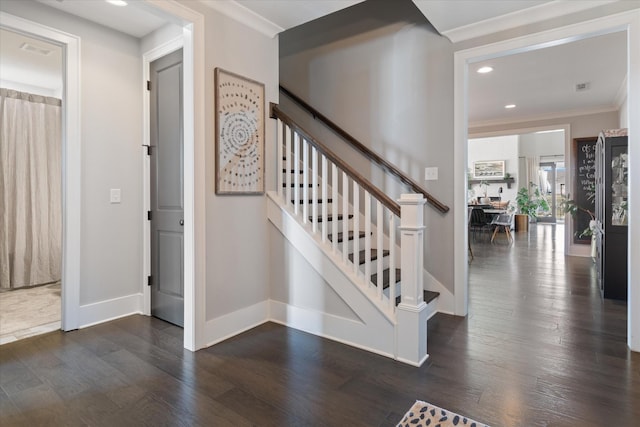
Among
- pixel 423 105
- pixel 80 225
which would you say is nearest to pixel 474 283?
pixel 423 105

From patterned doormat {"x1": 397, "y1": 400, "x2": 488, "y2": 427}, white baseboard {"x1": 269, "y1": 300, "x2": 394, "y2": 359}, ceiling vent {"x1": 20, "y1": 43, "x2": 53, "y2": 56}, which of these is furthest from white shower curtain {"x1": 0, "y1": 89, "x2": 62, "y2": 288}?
patterned doormat {"x1": 397, "y1": 400, "x2": 488, "y2": 427}

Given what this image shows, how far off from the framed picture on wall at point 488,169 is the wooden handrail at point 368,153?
9006 mm

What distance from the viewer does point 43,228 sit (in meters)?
4.11

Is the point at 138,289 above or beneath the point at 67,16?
beneath

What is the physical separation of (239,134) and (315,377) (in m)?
1.78

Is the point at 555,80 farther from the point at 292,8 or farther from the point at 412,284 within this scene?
the point at 412,284

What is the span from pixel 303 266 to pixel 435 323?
1203mm

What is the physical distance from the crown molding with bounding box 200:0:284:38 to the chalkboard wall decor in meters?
6.07

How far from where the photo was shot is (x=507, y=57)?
407cm

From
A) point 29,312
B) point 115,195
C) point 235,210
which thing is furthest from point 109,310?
point 235,210

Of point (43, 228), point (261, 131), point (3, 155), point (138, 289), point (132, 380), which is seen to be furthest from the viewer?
point (43, 228)

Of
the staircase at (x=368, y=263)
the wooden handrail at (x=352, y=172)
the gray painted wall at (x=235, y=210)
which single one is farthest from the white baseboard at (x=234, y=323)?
the wooden handrail at (x=352, y=172)

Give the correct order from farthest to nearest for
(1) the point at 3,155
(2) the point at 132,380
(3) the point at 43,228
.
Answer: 1. (3) the point at 43,228
2. (1) the point at 3,155
3. (2) the point at 132,380

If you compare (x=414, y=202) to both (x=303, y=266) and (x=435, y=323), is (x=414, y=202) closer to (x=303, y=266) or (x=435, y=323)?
(x=303, y=266)
